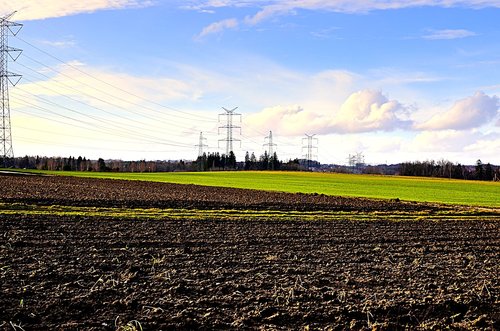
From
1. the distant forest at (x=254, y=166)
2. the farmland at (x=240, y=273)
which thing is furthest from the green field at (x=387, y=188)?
the distant forest at (x=254, y=166)

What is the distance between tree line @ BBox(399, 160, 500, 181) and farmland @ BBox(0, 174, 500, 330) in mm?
105042

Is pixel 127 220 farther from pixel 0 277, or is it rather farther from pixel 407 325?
pixel 407 325

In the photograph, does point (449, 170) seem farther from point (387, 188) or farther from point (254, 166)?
point (387, 188)

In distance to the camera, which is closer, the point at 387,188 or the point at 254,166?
the point at 387,188

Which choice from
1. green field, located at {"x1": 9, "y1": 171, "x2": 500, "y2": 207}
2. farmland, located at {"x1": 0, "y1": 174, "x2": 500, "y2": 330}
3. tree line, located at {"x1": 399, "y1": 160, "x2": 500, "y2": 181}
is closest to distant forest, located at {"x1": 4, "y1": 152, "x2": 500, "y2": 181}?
tree line, located at {"x1": 399, "y1": 160, "x2": 500, "y2": 181}

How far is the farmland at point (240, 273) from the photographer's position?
9781 mm

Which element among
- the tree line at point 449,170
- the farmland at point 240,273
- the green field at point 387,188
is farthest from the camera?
the tree line at point 449,170

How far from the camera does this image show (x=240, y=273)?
44.3ft

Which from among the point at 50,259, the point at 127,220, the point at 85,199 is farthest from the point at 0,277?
the point at 85,199

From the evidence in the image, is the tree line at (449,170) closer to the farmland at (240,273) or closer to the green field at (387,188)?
the green field at (387,188)

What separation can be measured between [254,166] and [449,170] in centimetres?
5045

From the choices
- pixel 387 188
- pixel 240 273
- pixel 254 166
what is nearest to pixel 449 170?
pixel 254 166

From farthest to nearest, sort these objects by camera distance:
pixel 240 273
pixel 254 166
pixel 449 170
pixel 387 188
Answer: pixel 254 166
pixel 449 170
pixel 387 188
pixel 240 273

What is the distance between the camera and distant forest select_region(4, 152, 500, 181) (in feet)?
427
